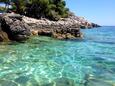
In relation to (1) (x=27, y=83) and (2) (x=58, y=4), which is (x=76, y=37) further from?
(2) (x=58, y=4)

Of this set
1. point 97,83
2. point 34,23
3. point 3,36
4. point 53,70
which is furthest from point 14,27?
point 97,83

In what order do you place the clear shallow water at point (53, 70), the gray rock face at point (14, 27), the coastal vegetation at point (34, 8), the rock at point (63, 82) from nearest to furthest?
1. the rock at point (63, 82)
2. the clear shallow water at point (53, 70)
3. the gray rock face at point (14, 27)
4. the coastal vegetation at point (34, 8)

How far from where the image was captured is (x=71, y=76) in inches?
632

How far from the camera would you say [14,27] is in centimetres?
3312

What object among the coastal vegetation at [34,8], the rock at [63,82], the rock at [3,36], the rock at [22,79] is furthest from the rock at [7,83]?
the coastal vegetation at [34,8]

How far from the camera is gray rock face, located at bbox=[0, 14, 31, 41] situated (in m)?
33.0

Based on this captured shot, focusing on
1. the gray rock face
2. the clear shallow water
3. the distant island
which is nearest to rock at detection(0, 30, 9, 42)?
the distant island

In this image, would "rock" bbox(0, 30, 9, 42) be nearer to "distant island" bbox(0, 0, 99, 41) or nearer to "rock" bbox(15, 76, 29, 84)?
"distant island" bbox(0, 0, 99, 41)

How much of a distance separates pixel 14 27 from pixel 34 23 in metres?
14.8

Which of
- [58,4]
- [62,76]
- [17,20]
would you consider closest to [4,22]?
[17,20]

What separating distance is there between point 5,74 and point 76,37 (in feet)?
89.7

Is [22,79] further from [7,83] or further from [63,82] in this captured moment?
[63,82]

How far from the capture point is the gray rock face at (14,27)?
3297 centimetres

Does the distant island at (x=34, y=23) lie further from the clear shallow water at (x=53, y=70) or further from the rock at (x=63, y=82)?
the rock at (x=63, y=82)
